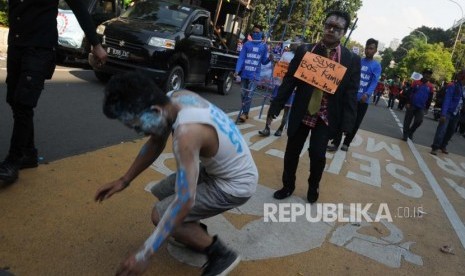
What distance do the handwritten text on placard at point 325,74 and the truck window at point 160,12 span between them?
5881mm

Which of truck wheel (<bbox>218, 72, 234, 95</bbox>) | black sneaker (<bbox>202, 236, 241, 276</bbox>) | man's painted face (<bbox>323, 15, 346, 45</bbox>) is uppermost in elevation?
man's painted face (<bbox>323, 15, 346, 45</bbox>)

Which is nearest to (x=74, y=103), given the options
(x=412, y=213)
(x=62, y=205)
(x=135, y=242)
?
(x=62, y=205)

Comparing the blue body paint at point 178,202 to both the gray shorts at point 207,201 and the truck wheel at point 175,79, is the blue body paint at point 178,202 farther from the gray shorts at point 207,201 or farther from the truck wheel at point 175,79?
the truck wheel at point 175,79

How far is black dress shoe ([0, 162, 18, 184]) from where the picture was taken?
365 centimetres

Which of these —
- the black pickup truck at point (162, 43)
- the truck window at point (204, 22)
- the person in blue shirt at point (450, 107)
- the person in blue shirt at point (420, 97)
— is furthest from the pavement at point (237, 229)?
the truck window at point (204, 22)

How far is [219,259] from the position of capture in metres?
2.73

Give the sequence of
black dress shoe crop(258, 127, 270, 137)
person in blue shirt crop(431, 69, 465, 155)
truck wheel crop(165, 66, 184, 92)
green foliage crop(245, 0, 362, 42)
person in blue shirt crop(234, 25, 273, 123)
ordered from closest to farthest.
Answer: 1. black dress shoe crop(258, 127, 270, 137)
2. person in blue shirt crop(234, 25, 273, 123)
3. truck wheel crop(165, 66, 184, 92)
4. person in blue shirt crop(431, 69, 465, 155)
5. green foliage crop(245, 0, 362, 42)

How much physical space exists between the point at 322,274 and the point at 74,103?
5436 millimetres

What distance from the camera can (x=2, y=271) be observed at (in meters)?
2.58

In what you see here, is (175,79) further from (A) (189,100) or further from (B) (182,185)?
(B) (182,185)

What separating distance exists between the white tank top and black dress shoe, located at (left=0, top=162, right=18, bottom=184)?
1.93m

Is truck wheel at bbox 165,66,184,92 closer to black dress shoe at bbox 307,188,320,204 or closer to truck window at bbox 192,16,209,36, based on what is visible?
truck window at bbox 192,16,209,36

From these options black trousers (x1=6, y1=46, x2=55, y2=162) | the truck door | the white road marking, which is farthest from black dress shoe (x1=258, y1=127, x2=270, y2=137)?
black trousers (x1=6, y1=46, x2=55, y2=162)

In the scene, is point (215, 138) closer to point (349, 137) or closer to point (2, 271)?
point (2, 271)
